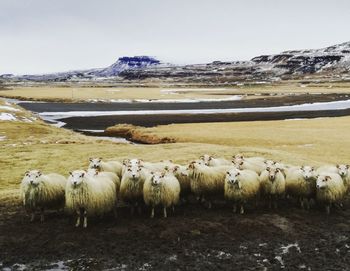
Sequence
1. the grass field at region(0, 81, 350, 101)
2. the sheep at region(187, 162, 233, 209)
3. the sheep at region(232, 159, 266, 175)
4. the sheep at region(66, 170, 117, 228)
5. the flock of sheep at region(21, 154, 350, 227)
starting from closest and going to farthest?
the sheep at region(66, 170, 117, 228)
the flock of sheep at region(21, 154, 350, 227)
the sheep at region(187, 162, 233, 209)
the sheep at region(232, 159, 266, 175)
the grass field at region(0, 81, 350, 101)

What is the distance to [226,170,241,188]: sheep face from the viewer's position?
54.3ft

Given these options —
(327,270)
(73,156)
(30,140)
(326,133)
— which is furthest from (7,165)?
(326,133)

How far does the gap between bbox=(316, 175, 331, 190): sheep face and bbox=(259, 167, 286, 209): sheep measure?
131 cm

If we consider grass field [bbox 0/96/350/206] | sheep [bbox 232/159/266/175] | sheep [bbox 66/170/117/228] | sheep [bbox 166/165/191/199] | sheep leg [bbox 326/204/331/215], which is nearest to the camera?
sheep [bbox 66/170/117/228]

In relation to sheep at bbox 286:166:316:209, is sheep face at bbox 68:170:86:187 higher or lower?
higher

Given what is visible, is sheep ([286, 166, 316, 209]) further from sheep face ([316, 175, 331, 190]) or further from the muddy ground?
the muddy ground

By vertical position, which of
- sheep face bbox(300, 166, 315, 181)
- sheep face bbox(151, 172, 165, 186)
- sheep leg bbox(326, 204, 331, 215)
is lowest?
sheep leg bbox(326, 204, 331, 215)

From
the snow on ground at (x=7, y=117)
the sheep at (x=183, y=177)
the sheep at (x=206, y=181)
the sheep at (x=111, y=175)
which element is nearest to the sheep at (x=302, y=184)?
the sheep at (x=206, y=181)

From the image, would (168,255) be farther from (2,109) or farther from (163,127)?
(2,109)

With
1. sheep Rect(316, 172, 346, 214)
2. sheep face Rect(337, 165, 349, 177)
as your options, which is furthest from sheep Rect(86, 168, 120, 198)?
sheep face Rect(337, 165, 349, 177)

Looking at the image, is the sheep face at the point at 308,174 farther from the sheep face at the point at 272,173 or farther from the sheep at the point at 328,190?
the sheep face at the point at 272,173

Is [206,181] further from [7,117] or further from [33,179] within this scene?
[7,117]

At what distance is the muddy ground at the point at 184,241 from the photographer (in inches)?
488

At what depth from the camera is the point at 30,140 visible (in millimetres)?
39188
